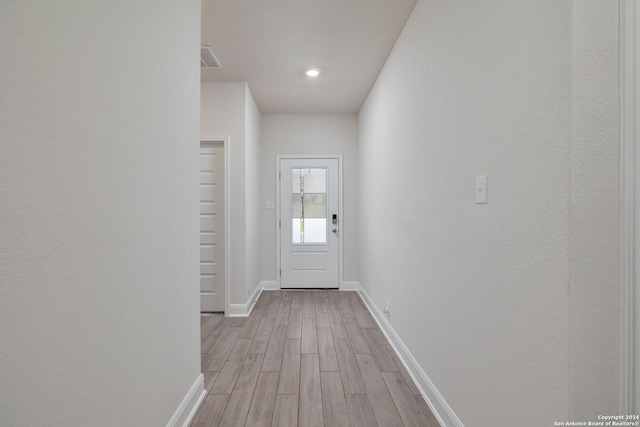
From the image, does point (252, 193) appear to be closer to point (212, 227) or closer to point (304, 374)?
point (212, 227)

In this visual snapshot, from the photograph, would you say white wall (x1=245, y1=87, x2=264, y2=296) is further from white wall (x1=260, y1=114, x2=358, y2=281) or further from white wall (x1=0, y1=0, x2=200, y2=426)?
white wall (x1=0, y1=0, x2=200, y2=426)

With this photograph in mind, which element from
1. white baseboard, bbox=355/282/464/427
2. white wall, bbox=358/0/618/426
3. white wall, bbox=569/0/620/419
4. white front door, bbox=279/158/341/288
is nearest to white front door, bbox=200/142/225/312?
white front door, bbox=279/158/341/288

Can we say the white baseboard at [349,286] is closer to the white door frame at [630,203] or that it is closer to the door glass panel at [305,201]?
the door glass panel at [305,201]

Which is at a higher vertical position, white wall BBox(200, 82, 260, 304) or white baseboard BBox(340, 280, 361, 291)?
white wall BBox(200, 82, 260, 304)

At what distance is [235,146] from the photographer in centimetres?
358

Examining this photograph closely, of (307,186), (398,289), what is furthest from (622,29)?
(307,186)

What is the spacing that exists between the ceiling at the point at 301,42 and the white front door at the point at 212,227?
34.0 inches

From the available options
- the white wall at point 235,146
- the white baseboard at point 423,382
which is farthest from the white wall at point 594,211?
the white wall at point 235,146

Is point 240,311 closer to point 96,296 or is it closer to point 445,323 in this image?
point 445,323

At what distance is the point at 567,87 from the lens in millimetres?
899

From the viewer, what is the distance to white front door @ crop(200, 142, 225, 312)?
365 centimetres

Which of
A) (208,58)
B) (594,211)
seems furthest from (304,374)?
(208,58)

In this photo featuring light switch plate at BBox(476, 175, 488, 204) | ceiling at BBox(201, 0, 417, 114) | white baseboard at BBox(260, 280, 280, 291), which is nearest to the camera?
light switch plate at BBox(476, 175, 488, 204)

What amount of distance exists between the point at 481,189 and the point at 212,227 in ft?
9.88
